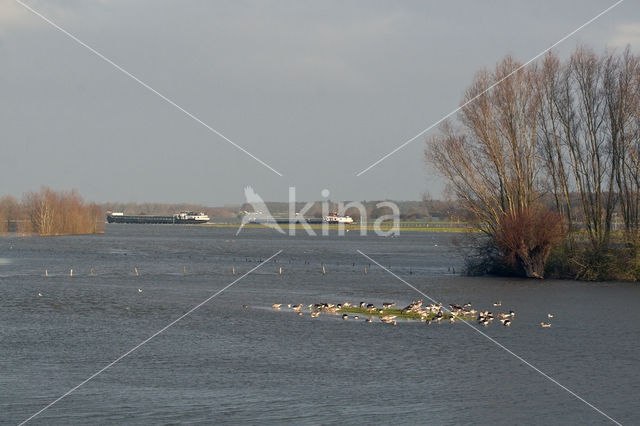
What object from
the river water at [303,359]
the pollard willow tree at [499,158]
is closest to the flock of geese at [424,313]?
the river water at [303,359]

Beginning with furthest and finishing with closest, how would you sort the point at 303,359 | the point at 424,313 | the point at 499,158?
the point at 499,158 < the point at 424,313 < the point at 303,359

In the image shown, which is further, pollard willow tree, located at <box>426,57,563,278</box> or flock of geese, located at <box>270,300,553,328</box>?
pollard willow tree, located at <box>426,57,563,278</box>

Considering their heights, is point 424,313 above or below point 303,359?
above

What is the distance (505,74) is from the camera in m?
59.1

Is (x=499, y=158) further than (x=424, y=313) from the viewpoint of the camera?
Yes

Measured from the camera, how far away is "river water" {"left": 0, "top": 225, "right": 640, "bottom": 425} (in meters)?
19.5

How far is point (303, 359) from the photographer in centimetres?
2589

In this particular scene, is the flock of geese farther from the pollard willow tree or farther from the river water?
the pollard willow tree

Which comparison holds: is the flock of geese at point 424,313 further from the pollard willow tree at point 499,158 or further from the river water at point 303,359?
the pollard willow tree at point 499,158

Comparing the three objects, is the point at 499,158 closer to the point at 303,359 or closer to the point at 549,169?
the point at 549,169

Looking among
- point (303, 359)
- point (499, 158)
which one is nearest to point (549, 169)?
point (499, 158)

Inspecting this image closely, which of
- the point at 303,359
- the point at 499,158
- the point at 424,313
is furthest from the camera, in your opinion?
the point at 499,158

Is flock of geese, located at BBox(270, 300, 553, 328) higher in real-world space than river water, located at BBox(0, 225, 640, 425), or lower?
higher

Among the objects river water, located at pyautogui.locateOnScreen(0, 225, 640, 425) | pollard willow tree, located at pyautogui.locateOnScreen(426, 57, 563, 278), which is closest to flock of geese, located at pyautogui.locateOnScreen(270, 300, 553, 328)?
river water, located at pyautogui.locateOnScreen(0, 225, 640, 425)
